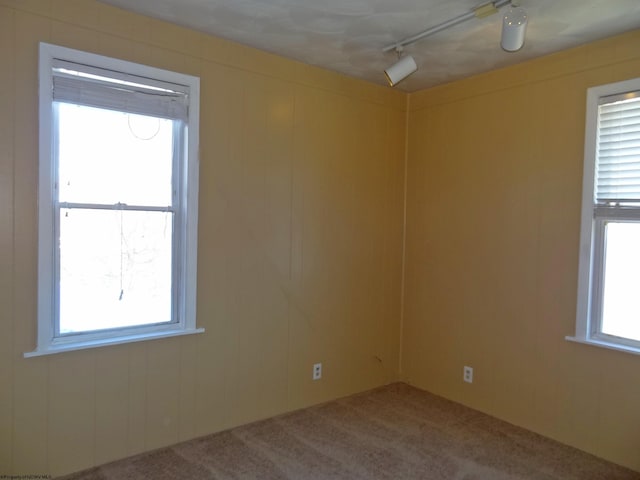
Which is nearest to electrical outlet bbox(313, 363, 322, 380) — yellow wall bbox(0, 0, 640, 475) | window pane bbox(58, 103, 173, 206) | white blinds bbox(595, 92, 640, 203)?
yellow wall bbox(0, 0, 640, 475)

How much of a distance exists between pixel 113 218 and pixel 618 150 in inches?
118

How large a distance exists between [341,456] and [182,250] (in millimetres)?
1590

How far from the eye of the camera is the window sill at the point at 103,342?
92.8 inches

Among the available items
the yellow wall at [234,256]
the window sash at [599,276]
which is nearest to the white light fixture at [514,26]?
the window sash at [599,276]

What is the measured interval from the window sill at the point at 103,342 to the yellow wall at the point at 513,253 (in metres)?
1.98

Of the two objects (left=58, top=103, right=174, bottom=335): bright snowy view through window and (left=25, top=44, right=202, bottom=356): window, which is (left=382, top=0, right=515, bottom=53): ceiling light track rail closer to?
(left=25, top=44, right=202, bottom=356): window

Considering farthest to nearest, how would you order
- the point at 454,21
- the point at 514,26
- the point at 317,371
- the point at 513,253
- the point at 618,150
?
the point at 317,371
the point at 513,253
the point at 618,150
the point at 454,21
the point at 514,26

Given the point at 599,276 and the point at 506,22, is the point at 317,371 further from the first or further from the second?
the point at 506,22

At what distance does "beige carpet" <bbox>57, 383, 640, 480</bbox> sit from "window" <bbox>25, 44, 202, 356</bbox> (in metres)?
0.74

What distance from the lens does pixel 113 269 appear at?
2604mm

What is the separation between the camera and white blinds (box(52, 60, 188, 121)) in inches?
93.2

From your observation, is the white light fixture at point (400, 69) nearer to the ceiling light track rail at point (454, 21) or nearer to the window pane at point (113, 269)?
the ceiling light track rail at point (454, 21)

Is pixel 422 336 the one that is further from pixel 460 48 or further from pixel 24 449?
pixel 24 449

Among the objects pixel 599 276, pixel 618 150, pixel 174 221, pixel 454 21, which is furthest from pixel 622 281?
pixel 174 221
